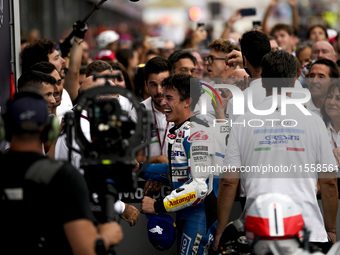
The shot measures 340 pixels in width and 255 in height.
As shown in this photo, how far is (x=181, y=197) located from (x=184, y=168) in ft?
1.03

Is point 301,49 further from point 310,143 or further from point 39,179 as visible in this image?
point 39,179

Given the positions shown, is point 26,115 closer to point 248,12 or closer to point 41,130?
point 41,130

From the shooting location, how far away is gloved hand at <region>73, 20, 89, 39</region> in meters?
8.29

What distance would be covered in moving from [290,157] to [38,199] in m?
2.09

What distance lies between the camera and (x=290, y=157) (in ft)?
A: 16.7

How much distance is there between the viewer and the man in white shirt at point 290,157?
505 centimetres

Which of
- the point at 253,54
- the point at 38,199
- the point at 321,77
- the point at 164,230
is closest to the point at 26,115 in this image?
the point at 38,199

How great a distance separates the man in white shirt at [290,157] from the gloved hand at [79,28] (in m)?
3.63

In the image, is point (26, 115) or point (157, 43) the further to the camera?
point (157, 43)

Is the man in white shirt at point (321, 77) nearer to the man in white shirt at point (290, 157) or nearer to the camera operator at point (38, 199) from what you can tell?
the man in white shirt at point (290, 157)

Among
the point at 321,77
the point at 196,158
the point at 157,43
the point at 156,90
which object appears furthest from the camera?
the point at 157,43

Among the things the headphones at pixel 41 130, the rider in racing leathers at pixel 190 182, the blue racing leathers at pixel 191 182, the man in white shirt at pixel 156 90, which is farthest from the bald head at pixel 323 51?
the headphones at pixel 41 130

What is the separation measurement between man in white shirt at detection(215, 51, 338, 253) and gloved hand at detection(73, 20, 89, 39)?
3632 mm

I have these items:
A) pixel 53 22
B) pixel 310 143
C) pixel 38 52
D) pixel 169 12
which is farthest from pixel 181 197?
pixel 169 12
